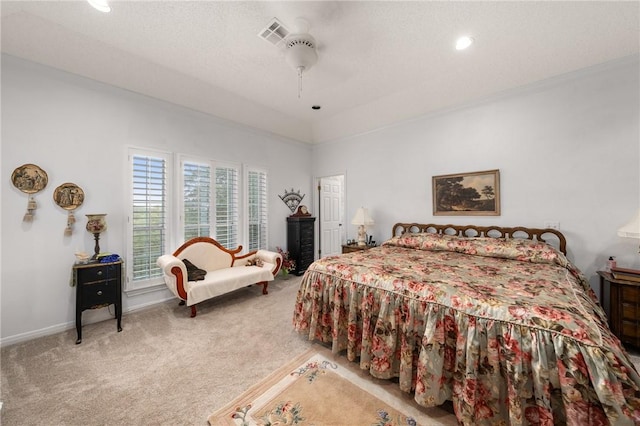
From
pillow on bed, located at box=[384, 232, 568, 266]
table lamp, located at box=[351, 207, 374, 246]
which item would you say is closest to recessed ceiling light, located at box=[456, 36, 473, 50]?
pillow on bed, located at box=[384, 232, 568, 266]

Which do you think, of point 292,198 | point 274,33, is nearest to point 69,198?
point 274,33

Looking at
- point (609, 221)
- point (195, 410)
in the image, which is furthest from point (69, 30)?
point (609, 221)

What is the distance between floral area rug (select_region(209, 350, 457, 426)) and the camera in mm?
1522

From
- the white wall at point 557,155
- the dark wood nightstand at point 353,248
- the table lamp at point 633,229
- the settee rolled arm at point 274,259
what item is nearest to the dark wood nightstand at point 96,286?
the settee rolled arm at point 274,259

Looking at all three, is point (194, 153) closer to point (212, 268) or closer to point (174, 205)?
point (174, 205)

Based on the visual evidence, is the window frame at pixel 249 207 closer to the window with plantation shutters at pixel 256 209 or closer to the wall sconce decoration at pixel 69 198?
the window with plantation shutters at pixel 256 209

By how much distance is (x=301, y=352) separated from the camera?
227 cm

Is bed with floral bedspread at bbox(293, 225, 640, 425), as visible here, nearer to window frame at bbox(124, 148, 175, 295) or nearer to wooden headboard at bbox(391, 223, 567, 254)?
wooden headboard at bbox(391, 223, 567, 254)

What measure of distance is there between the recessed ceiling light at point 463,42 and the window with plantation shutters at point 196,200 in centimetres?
375

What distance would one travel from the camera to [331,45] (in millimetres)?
2461

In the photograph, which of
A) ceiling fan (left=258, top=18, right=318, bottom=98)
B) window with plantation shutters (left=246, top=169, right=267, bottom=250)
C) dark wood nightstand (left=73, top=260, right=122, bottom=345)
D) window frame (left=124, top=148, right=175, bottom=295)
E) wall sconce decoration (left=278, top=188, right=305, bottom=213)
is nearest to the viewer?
ceiling fan (left=258, top=18, right=318, bottom=98)

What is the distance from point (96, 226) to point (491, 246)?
4.82 meters

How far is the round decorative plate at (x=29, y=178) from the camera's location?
2.44 m

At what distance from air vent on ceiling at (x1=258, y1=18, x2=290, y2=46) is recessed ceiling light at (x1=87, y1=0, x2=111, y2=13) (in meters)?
1.25
